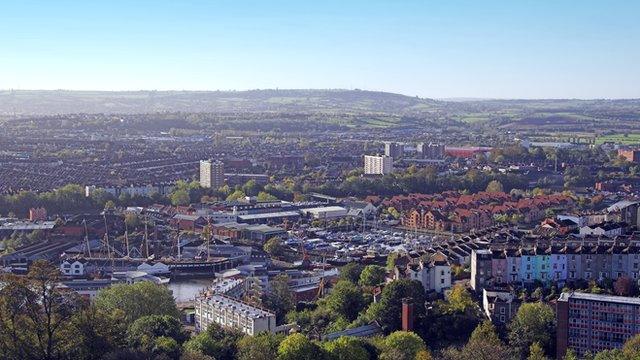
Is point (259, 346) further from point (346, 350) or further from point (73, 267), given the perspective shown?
point (73, 267)

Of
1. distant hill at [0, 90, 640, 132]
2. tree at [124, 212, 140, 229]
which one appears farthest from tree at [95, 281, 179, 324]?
distant hill at [0, 90, 640, 132]

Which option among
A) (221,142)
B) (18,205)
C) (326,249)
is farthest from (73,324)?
(221,142)

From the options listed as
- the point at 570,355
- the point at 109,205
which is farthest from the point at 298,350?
the point at 109,205

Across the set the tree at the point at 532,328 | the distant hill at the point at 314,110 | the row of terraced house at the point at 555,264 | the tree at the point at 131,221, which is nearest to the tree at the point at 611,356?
the tree at the point at 532,328

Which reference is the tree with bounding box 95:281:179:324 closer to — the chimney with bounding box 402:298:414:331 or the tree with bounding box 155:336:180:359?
the tree with bounding box 155:336:180:359

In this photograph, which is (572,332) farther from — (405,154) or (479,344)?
(405,154)
